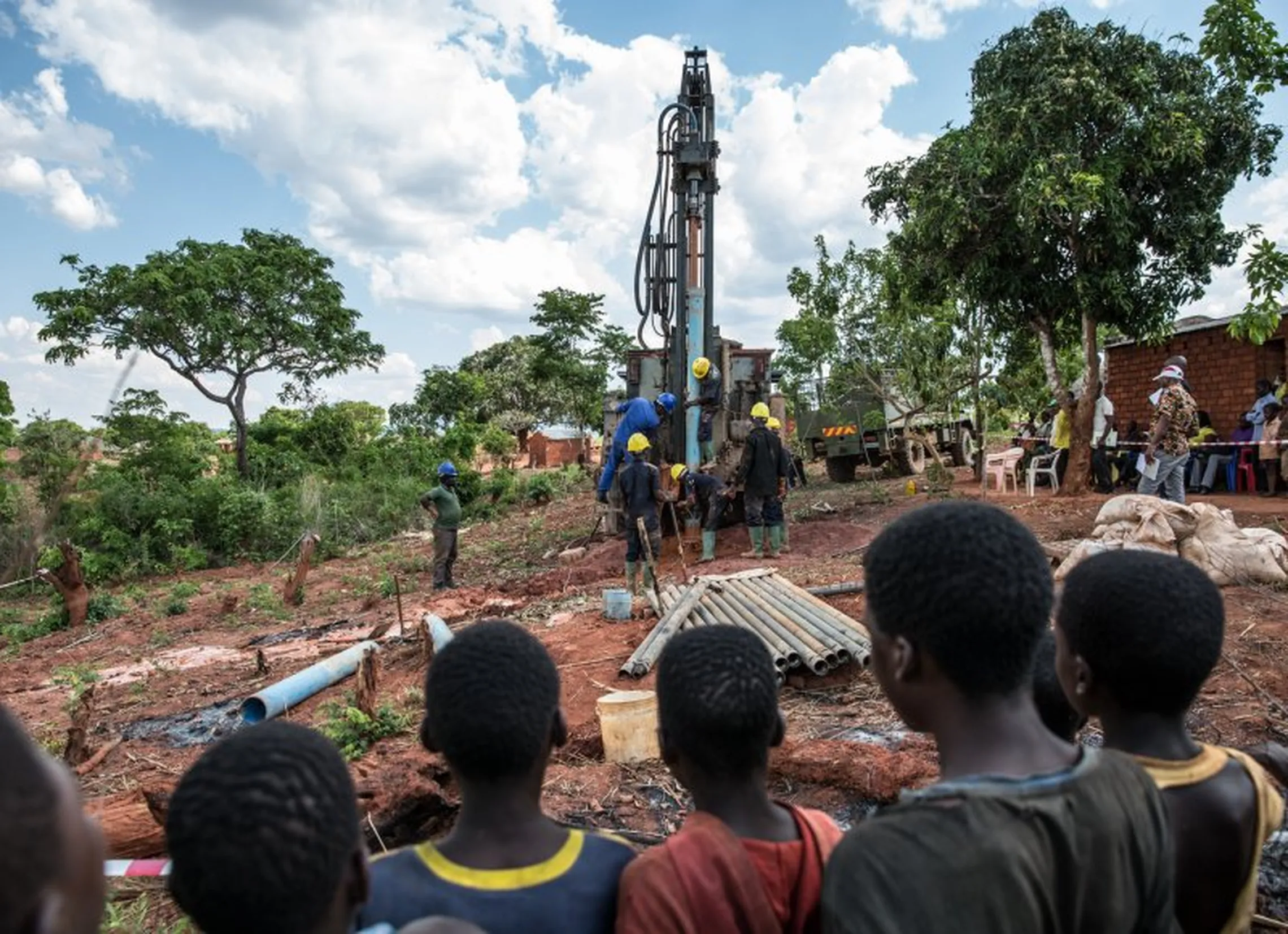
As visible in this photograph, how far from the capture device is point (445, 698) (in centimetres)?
159

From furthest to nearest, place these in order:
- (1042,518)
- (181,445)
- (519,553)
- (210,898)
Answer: (181,445), (519,553), (1042,518), (210,898)

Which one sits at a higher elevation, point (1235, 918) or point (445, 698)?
point (445, 698)

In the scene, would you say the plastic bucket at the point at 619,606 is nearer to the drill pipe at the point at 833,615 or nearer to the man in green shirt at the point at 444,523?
the drill pipe at the point at 833,615

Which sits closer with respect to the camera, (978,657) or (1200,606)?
(978,657)

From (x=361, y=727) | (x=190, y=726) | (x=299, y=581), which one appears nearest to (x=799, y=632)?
(x=361, y=727)

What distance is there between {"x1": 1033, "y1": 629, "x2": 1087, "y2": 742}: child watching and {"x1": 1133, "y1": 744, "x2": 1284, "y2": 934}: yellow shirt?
0.35 m

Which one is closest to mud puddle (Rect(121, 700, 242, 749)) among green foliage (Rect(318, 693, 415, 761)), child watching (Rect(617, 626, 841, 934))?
green foliage (Rect(318, 693, 415, 761))

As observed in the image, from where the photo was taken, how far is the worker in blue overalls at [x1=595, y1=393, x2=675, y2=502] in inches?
428

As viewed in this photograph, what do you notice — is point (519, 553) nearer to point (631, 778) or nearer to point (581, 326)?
point (631, 778)

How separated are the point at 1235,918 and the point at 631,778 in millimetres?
2696

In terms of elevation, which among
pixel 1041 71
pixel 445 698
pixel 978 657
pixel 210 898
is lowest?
pixel 210 898

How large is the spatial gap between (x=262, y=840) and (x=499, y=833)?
0.52 metres

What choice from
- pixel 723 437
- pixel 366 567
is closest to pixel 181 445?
pixel 366 567

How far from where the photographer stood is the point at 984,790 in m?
1.20
